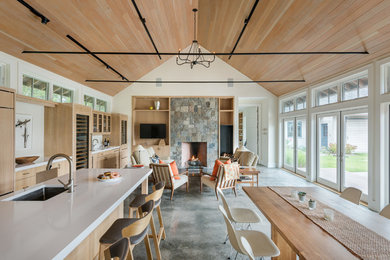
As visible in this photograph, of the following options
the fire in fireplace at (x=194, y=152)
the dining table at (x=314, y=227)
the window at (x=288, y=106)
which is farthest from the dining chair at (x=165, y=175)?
the window at (x=288, y=106)

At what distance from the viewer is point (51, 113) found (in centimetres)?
472

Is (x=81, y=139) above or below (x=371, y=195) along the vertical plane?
above

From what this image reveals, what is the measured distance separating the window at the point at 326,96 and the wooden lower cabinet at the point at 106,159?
700cm

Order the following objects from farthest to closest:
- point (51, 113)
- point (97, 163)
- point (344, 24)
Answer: point (97, 163) < point (51, 113) < point (344, 24)

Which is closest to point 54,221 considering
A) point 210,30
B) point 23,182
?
point 23,182

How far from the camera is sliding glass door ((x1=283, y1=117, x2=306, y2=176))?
6.81 metres

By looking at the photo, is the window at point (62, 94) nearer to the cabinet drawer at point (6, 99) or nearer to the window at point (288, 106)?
the cabinet drawer at point (6, 99)

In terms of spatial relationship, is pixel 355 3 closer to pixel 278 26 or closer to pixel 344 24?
pixel 344 24

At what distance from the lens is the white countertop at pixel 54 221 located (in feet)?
3.29

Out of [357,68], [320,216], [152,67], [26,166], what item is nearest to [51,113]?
[26,166]

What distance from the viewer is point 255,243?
6.35ft

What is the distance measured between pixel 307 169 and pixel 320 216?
16.8ft

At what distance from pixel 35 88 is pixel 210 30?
521 centimetres

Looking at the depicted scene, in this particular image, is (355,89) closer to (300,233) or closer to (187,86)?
(300,233)
